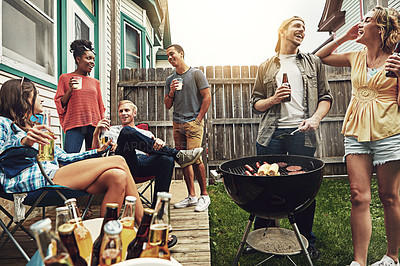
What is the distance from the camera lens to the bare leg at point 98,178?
4.20 feet

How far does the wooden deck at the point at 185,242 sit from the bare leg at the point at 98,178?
365 millimetres

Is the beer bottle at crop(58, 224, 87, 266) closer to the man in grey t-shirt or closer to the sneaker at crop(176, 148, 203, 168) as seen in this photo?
the sneaker at crop(176, 148, 203, 168)

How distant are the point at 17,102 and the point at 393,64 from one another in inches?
77.3

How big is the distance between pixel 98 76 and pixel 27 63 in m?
1.31

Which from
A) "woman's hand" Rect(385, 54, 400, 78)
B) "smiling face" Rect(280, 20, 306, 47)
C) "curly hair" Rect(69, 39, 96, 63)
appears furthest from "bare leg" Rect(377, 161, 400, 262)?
"curly hair" Rect(69, 39, 96, 63)

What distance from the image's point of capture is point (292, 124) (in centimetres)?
162

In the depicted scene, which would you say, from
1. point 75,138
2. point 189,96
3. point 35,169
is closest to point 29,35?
point 75,138

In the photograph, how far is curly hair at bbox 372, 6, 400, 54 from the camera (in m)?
1.22

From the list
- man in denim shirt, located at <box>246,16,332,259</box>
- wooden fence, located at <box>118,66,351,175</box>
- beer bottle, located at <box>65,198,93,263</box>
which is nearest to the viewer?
beer bottle, located at <box>65,198,93,263</box>

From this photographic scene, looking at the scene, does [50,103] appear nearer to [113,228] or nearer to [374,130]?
[113,228]

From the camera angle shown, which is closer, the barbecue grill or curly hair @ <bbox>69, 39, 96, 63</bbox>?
the barbecue grill

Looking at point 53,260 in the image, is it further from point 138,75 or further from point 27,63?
point 138,75

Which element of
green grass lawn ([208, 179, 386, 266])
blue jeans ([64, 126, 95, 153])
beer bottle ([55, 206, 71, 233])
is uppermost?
blue jeans ([64, 126, 95, 153])

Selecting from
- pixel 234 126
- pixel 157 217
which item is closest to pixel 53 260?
pixel 157 217
